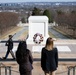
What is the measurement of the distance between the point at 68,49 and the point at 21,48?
38.4ft

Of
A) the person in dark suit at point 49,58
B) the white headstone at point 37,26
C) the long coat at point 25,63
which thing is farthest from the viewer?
the white headstone at point 37,26

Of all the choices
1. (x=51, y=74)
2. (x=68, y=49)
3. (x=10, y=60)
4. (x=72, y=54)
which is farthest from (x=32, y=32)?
(x=51, y=74)

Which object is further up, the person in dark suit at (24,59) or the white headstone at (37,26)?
the person in dark suit at (24,59)

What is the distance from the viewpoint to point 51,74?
7270 mm

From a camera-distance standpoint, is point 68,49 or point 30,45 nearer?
point 68,49

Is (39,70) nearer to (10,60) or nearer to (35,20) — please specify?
(10,60)

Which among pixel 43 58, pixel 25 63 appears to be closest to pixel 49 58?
pixel 43 58

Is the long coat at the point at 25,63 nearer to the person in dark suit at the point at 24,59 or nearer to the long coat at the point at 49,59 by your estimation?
the person in dark suit at the point at 24,59

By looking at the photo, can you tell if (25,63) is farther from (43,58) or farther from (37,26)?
(37,26)

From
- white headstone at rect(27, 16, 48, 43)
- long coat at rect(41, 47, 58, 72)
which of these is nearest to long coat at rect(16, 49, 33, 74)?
long coat at rect(41, 47, 58, 72)

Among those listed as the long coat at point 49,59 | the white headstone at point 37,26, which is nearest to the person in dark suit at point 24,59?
the long coat at point 49,59

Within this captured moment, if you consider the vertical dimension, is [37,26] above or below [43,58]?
below

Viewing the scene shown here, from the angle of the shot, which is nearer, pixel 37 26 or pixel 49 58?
pixel 49 58

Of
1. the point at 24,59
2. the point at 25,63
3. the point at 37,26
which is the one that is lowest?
the point at 37,26
